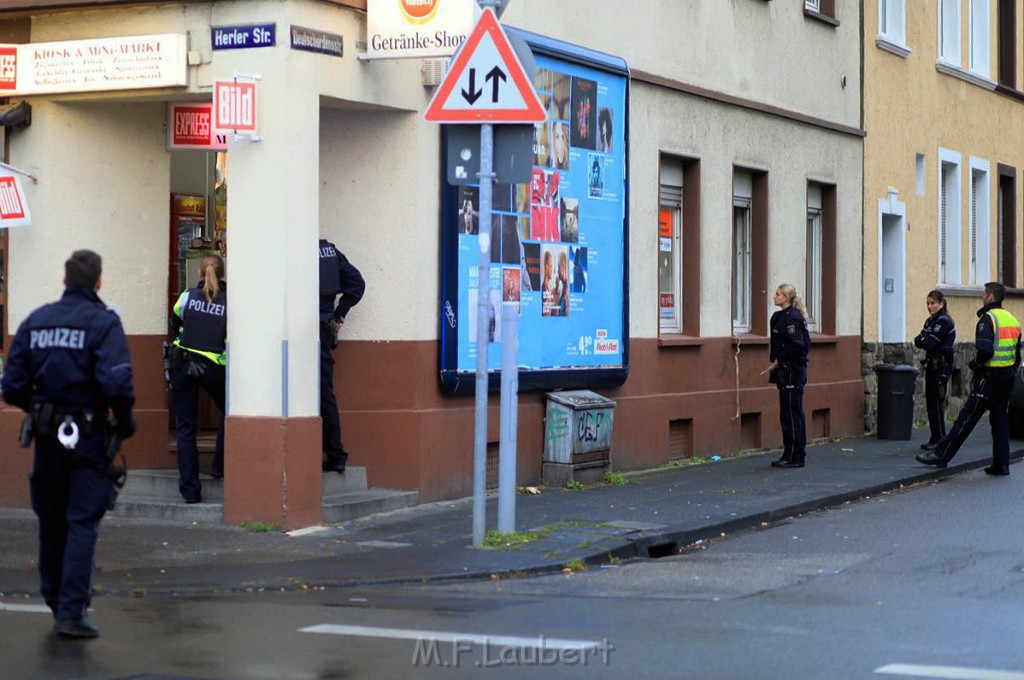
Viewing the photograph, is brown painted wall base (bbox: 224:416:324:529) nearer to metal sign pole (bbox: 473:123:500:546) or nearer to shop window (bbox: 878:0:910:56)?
metal sign pole (bbox: 473:123:500:546)

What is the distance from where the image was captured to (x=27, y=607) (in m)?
9.54

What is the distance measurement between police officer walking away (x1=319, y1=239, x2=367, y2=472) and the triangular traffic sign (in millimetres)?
2308

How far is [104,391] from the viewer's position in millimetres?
8562

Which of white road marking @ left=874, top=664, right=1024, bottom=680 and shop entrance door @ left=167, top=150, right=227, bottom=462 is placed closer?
white road marking @ left=874, top=664, right=1024, bottom=680

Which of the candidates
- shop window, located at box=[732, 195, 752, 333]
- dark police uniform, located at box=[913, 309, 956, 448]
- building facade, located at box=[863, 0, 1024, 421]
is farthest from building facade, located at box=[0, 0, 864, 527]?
building facade, located at box=[863, 0, 1024, 421]

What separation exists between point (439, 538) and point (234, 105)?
3.37 metres

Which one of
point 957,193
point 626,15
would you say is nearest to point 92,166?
point 626,15

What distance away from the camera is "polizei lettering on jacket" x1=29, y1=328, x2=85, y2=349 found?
8.60 meters

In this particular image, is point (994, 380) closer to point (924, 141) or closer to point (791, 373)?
point (791, 373)

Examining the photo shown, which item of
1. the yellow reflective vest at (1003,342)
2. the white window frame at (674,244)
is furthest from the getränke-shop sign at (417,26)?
the yellow reflective vest at (1003,342)

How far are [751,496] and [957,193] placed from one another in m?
13.6

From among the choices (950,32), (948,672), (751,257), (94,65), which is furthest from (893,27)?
(948,672)

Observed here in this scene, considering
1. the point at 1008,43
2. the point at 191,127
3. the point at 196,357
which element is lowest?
the point at 196,357

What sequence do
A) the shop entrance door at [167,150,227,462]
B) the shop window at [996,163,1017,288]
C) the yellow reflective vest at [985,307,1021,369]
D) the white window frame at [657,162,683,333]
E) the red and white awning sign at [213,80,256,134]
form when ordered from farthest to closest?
the shop window at [996,163,1017,288] < the white window frame at [657,162,683,333] < the yellow reflective vest at [985,307,1021,369] < the shop entrance door at [167,150,227,462] < the red and white awning sign at [213,80,256,134]
